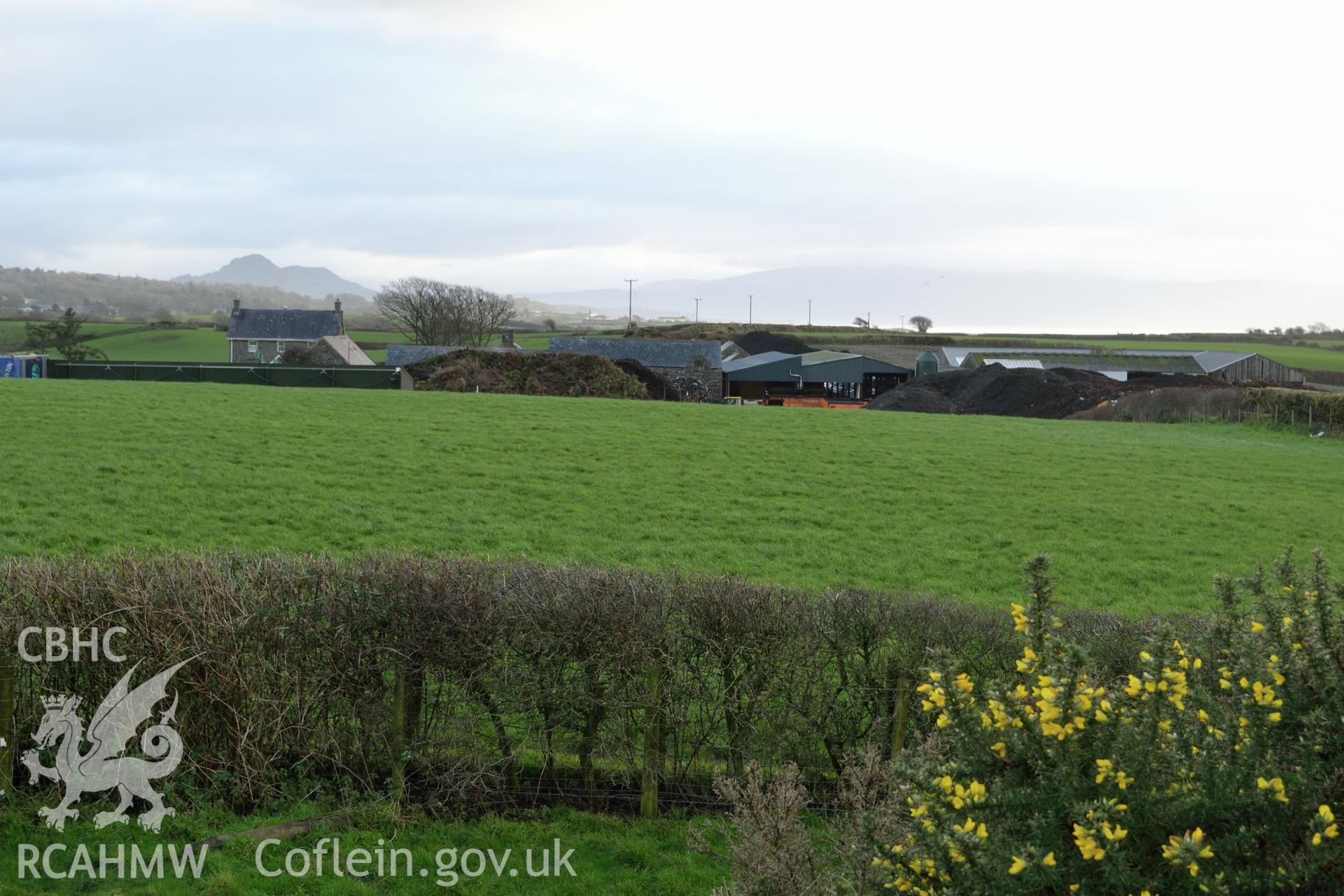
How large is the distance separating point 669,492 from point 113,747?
13.8m

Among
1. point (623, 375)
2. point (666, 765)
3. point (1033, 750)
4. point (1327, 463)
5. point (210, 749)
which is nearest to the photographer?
point (1033, 750)

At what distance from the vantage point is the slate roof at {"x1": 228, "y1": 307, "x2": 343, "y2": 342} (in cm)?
8638

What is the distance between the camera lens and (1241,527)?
19.3 metres

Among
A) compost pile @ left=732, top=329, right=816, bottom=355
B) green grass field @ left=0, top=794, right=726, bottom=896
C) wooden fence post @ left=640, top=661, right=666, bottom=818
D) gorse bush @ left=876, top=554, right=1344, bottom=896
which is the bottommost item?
green grass field @ left=0, top=794, right=726, bottom=896

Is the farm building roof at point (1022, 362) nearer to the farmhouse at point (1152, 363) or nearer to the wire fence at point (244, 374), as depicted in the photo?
the farmhouse at point (1152, 363)

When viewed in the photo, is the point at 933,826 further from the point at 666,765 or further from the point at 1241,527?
the point at 1241,527

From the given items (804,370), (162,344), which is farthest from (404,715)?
(162,344)

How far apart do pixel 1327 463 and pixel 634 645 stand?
27.3 metres

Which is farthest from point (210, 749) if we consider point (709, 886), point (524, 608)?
point (709, 886)

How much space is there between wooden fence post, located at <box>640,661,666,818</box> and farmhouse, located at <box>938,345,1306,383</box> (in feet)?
206

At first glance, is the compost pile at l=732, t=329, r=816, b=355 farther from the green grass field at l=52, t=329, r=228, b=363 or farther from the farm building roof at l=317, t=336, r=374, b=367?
the green grass field at l=52, t=329, r=228, b=363

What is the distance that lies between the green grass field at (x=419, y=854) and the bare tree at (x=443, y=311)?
8735 cm

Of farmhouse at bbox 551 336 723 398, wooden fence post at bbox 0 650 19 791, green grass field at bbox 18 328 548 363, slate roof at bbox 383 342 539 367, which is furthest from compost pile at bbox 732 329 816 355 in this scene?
wooden fence post at bbox 0 650 19 791

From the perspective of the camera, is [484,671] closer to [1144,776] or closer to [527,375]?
[1144,776]
